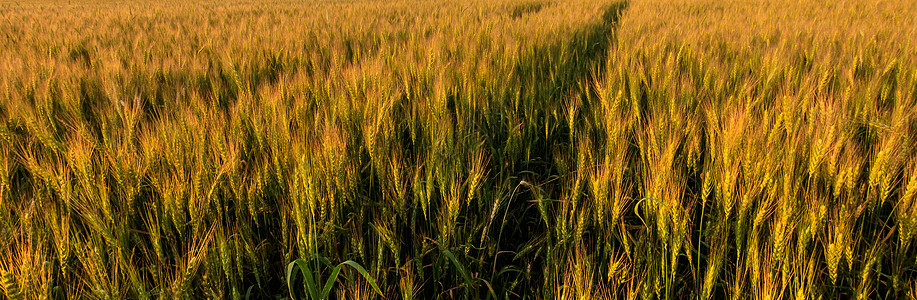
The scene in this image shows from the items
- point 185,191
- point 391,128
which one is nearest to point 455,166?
point 391,128

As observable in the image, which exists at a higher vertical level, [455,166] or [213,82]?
[213,82]

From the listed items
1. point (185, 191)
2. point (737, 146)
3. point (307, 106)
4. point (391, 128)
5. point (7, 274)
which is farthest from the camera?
point (307, 106)

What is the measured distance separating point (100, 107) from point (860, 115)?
94.0 inches

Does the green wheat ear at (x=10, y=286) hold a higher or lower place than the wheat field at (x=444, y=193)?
higher

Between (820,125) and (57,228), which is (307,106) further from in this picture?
(820,125)

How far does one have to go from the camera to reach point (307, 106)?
1.44m

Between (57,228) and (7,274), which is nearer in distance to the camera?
(7,274)

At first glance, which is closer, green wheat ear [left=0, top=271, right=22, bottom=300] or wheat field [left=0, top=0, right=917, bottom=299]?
green wheat ear [left=0, top=271, right=22, bottom=300]

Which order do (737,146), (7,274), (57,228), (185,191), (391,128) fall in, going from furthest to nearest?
(391,128) < (737,146) < (185,191) < (57,228) < (7,274)

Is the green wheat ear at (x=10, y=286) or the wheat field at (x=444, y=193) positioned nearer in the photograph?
the green wheat ear at (x=10, y=286)

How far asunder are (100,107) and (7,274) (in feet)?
3.73

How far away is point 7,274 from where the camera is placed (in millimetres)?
611

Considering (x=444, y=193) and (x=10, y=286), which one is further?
(x=444, y=193)

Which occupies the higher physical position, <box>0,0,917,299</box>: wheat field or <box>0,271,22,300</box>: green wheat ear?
<box>0,271,22,300</box>: green wheat ear
